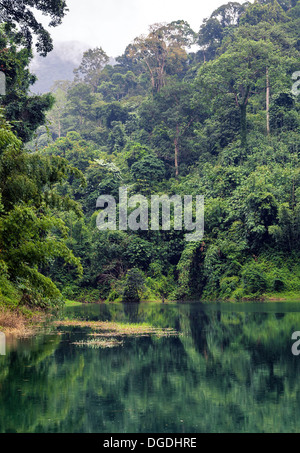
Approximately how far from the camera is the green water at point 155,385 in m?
7.85

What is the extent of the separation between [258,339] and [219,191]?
26860 millimetres

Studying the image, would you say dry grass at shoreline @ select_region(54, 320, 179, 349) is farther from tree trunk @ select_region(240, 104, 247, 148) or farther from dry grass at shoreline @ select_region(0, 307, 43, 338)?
tree trunk @ select_region(240, 104, 247, 148)

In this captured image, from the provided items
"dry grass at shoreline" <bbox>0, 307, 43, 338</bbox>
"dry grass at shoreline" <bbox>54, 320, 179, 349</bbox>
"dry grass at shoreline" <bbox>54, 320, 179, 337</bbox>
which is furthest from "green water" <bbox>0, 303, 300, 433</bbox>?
"dry grass at shoreline" <bbox>54, 320, 179, 337</bbox>

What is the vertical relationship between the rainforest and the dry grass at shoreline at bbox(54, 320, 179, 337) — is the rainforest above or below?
above

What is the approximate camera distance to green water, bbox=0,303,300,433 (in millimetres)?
7848

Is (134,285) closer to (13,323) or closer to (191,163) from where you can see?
(191,163)

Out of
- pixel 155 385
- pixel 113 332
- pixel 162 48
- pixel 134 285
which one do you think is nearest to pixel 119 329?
pixel 113 332

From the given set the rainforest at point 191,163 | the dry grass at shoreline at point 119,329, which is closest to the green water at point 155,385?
the dry grass at shoreline at point 119,329

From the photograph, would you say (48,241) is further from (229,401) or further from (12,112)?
(12,112)

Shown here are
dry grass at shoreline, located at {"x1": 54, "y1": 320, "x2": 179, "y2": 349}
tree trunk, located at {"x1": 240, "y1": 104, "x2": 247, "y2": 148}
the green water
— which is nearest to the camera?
the green water

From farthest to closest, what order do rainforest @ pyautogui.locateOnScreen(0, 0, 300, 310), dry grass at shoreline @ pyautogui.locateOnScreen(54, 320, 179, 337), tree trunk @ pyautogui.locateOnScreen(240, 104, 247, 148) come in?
tree trunk @ pyautogui.locateOnScreen(240, 104, 247, 148) → rainforest @ pyautogui.locateOnScreen(0, 0, 300, 310) → dry grass at shoreline @ pyautogui.locateOnScreen(54, 320, 179, 337)

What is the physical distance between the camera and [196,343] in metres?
16.0

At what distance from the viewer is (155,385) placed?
1044 cm

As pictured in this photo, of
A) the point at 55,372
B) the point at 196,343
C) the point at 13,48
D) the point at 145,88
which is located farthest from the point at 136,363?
the point at 145,88
